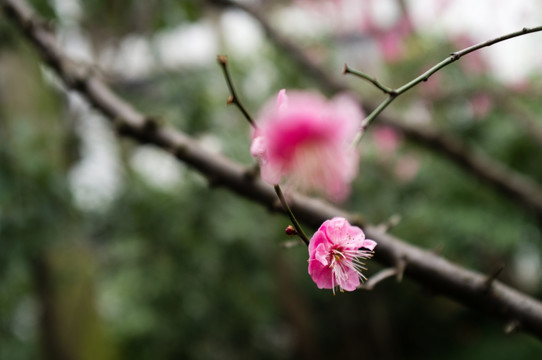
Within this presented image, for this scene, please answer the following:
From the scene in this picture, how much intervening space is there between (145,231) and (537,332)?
2365mm

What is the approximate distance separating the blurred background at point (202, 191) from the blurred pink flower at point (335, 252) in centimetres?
137

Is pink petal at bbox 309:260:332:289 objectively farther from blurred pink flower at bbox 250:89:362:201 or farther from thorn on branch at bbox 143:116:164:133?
thorn on branch at bbox 143:116:164:133

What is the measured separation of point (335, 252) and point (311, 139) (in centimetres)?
15

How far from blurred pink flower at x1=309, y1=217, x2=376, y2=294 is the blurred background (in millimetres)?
1370

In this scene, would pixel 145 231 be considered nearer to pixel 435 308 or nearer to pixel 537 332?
pixel 537 332

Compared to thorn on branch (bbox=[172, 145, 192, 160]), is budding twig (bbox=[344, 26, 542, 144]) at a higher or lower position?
lower

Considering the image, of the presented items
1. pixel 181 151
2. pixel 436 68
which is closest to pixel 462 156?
pixel 181 151

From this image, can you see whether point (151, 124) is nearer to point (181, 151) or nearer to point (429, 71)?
point (181, 151)

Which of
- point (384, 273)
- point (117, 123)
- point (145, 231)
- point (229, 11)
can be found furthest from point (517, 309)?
point (145, 231)

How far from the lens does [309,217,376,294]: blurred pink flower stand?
466 millimetres

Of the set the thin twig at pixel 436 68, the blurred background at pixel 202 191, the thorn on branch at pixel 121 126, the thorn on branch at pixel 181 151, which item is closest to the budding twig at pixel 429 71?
the thin twig at pixel 436 68

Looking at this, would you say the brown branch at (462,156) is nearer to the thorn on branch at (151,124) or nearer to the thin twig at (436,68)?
the thorn on branch at (151,124)

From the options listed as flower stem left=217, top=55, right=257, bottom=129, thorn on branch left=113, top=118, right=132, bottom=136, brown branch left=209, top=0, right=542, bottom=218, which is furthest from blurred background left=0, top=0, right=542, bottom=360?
flower stem left=217, top=55, right=257, bottom=129

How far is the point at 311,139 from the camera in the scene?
38cm
